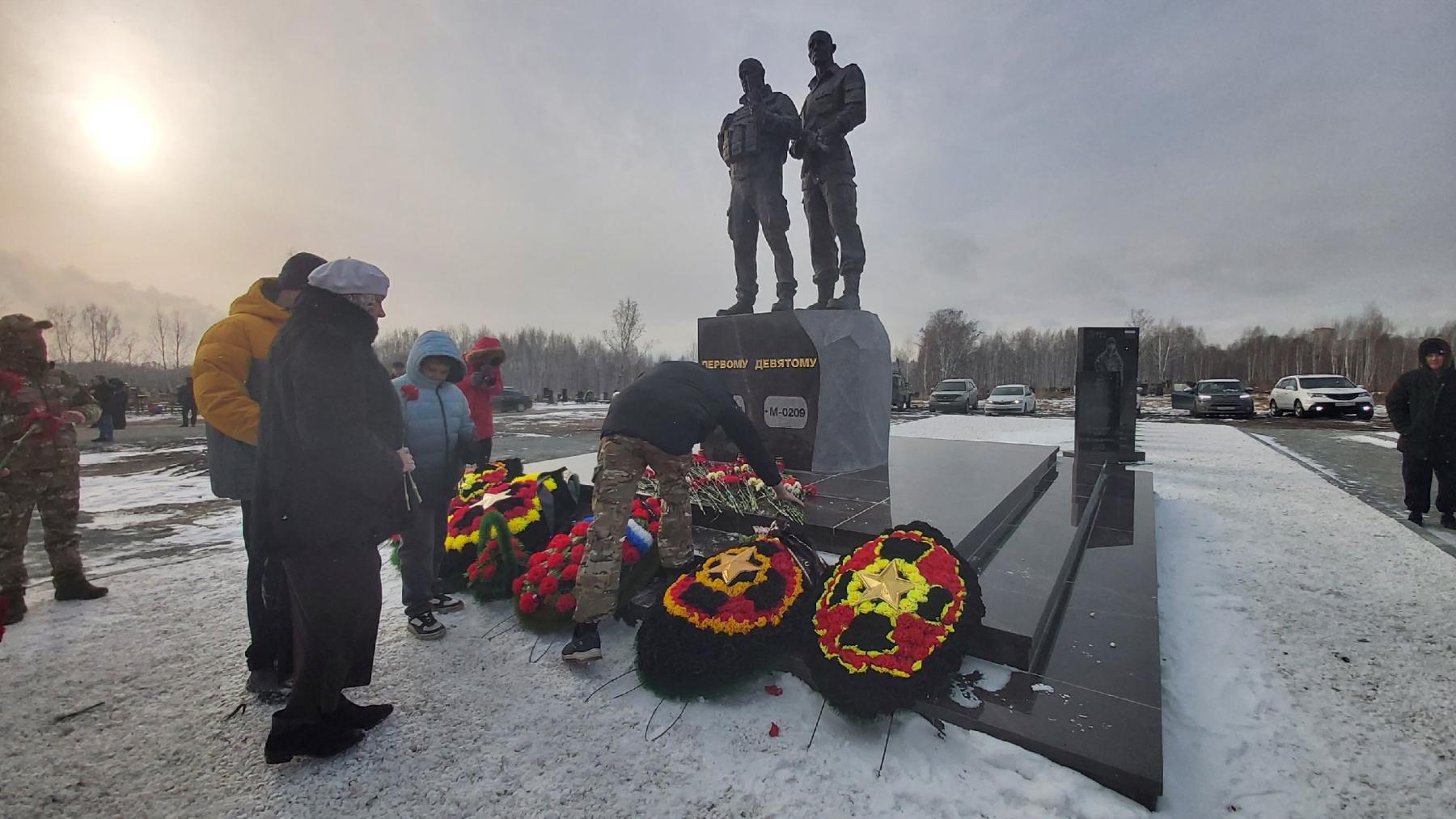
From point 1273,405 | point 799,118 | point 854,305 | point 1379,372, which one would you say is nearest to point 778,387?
point 854,305

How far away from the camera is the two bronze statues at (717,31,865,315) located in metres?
5.80

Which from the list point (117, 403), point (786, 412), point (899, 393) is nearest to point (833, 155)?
point (786, 412)

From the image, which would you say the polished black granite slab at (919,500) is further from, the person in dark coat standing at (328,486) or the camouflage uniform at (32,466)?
the camouflage uniform at (32,466)

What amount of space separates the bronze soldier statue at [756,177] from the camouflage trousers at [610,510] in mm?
3717

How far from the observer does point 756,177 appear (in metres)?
6.02

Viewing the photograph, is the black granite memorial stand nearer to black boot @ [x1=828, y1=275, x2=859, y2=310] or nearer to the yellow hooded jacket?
black boot @ [x1=828, y1=275, x2=859, y2=310]

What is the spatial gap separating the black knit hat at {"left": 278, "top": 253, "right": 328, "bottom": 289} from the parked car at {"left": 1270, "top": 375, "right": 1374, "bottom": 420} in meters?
25.3

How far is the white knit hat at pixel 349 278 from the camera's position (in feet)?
6.41

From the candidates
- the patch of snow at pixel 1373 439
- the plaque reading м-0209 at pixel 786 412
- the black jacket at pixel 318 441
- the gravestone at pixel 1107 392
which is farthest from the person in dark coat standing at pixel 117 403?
the patch of snow at pixel 1373 439

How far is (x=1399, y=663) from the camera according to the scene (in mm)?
2699

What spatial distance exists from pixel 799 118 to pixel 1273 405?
2366cm

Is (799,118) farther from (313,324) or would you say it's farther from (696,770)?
Answer: (696,770)

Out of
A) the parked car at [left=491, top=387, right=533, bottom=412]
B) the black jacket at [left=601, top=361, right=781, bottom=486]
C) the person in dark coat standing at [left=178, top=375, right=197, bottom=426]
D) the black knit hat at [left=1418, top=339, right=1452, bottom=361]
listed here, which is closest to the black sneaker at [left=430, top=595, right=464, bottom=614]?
the black jacket at [left=601, top=361, right=781, bottom=486]

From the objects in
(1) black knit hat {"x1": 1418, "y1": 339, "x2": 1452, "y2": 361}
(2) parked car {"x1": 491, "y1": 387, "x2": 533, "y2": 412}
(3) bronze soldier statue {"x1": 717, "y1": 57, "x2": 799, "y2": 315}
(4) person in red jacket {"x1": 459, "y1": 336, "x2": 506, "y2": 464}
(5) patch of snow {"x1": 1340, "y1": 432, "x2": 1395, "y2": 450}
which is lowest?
(5) patch of snow {"x1": 1340, "y1": 432, "x2": 1395, "y2": 450}
